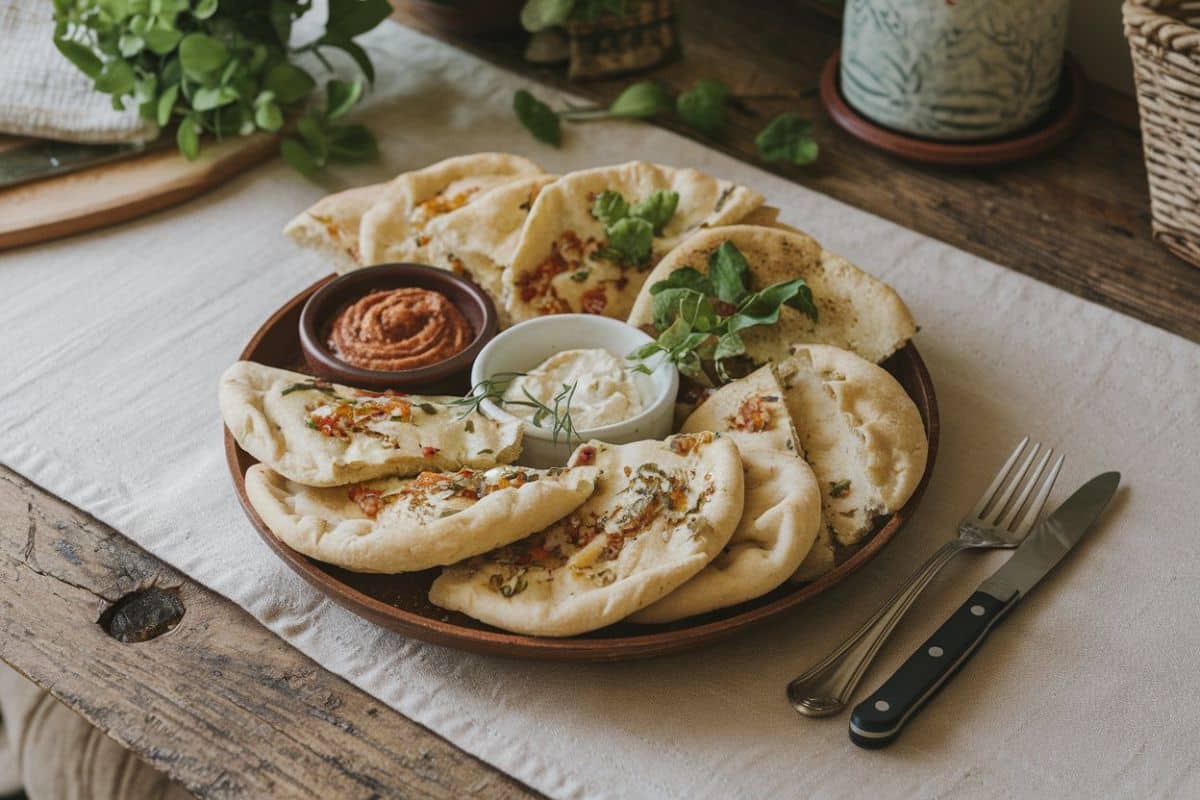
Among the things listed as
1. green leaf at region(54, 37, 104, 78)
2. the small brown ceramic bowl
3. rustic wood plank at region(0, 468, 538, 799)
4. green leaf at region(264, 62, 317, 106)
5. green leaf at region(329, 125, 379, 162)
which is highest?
green leaf at region(54, 37, 104, 78)

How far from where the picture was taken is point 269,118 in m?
3.48

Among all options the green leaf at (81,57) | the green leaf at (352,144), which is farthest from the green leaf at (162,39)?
the green leaf at (352,144)

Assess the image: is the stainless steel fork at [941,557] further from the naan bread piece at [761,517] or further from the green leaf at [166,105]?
the green leaf at [166,105]

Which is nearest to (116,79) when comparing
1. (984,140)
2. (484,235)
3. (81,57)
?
(81,57)

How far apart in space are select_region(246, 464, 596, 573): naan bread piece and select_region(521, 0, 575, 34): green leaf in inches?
71.9

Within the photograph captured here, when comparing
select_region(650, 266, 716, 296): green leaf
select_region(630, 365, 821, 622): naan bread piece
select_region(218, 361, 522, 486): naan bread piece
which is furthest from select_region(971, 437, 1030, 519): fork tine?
select_region(218, 361, 522, 486): naan bread piece

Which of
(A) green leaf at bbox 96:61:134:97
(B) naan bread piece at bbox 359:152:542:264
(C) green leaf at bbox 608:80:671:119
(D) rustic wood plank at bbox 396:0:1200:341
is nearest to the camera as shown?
(B) naan bread piece at bbox 359:152:542:264

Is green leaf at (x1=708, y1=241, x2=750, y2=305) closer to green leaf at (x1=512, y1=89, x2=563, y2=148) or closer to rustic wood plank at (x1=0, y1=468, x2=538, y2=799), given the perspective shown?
rustic wood plank at (x1=0, y1=468, x2=538, y2=799)

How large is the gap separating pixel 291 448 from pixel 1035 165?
7.59ft

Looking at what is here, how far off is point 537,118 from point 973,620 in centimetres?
212

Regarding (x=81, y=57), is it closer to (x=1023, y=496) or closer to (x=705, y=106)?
(x=705, y=106)

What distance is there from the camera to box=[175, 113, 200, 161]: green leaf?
3484mm

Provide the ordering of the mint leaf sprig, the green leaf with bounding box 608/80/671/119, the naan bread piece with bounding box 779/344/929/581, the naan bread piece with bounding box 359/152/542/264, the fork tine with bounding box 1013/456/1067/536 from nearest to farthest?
1. the naan bread piece with bounding box 779/344/929/581
2. the fork tine with bounding box 1013/456/1067/536
3. the mint leaf sprig
4. the naan bread piece with bounding box 359/152/542/264
5. the green leaf with bounding box 608/80/671/119

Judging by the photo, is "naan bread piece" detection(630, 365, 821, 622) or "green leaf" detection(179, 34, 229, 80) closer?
"naan bread piece" detection(630, 365, 821, 622)
